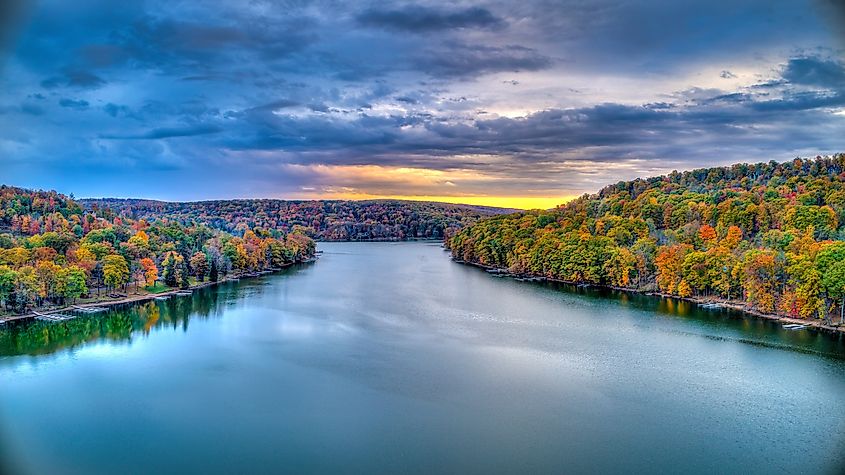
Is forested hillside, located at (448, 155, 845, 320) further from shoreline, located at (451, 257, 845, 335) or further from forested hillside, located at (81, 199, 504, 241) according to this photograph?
forested hillside, located at (81, 199, 504, 241)

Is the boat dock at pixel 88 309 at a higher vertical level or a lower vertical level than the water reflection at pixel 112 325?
higher

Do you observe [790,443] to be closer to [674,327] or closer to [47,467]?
[674,327]

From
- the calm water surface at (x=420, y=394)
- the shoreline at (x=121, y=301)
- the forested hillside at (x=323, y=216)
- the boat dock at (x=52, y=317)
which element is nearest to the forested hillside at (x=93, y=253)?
the shoreline at (x=121, y=301)

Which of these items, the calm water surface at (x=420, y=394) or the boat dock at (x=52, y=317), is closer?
the calm water surface at (x=420, y=394)

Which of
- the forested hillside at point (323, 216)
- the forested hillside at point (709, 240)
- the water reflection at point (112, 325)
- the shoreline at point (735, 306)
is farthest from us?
the forested hillside at point (323, 216)

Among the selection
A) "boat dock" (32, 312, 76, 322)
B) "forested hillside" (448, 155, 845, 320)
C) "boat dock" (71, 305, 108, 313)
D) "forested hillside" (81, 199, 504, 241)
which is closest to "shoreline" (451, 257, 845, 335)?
"forested hillside" (448, 155, 845, 320)

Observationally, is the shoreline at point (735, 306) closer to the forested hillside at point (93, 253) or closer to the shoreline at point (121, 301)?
the shoreline at point (121, 301)
